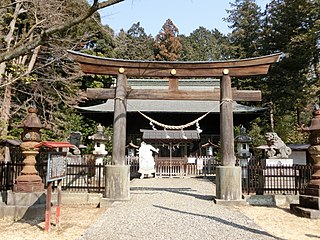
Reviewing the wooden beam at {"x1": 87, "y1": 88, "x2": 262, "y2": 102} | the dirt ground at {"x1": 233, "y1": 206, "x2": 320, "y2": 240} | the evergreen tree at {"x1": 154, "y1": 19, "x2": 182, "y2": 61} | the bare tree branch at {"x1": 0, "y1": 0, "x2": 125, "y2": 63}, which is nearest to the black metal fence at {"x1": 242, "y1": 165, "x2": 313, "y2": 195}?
the dirt ground at {"x1": 233, "y1": 206, "x2": 320, "y2": 240}

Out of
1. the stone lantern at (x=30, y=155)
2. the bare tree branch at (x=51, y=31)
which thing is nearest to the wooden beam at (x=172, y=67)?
the stone lantern at (x=30, y=155)

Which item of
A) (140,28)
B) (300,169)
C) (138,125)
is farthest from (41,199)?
(140,28)

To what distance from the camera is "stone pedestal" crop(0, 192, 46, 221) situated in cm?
685

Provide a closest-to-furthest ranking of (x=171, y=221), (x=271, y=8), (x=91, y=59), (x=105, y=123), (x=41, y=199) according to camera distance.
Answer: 1. (x=171, y=221)
2. (x=41, y=199)
3. (x=91, y=59)
4. (x=105, y=123)
5. (x=271, y=8)

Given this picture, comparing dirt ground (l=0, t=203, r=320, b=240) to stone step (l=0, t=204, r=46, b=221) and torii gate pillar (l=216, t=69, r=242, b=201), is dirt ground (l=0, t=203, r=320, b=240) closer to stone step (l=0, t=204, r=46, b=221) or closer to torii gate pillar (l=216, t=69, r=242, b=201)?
Answer: stone step (l=0, t=204, r=46, b=221)

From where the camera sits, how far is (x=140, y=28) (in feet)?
198

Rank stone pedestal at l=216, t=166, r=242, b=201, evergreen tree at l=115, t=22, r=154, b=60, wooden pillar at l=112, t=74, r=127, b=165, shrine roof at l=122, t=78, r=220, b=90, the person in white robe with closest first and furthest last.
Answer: stone pedestal at l=216, t=166, r=242, b=201 → wooden pillar at l=112, t=74, r=127, b=165 → the person in white robe → shrine roof at l=122, t=78, r=220, b=90 → evergreen tree at l=115, t=22, r=154, b=60

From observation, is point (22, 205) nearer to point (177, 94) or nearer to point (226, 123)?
point (177, 94)

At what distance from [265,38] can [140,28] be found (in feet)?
124

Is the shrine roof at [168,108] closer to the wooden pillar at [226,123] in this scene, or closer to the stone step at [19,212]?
the wooden pillar at [226,123]

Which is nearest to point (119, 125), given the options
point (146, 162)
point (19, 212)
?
point (19, 212)

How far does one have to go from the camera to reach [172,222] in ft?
19.7

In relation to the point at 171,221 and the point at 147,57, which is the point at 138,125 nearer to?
the point at 171,221

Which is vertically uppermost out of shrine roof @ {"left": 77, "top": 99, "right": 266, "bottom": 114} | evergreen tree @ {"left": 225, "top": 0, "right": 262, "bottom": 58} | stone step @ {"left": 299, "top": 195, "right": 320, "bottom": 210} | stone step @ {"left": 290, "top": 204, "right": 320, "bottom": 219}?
evergreen tree @ {"left": 225, "top": 0, "right": 262, "bottom": 58}
